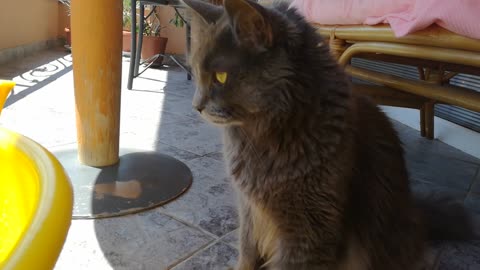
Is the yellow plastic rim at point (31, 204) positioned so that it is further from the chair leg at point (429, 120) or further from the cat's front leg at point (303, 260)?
the chair leg at point (429, 120)

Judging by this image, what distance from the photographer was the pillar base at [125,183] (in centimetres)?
123

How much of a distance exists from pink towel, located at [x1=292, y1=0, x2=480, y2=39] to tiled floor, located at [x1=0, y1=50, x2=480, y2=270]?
22.7 inches

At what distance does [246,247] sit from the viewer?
3.34ft

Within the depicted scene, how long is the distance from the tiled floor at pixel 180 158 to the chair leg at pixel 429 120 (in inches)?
2.6

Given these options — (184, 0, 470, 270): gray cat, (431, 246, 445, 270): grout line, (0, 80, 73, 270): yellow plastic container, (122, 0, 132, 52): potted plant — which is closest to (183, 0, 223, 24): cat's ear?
(184, 0, 470, 270): gray cat

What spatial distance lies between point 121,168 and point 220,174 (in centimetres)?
39

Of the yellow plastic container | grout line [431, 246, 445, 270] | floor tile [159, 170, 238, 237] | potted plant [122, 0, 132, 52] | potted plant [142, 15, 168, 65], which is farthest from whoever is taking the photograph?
potted plant [122, 0, 132, 52]

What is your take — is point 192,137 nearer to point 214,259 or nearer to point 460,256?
point 214,259

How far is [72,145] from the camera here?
1.70 meters

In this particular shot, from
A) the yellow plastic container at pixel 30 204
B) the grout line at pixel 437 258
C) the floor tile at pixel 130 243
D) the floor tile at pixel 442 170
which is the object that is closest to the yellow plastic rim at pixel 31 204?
the yellow plastic container at pixel 30 204

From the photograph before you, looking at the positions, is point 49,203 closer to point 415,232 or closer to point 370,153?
point 370,153

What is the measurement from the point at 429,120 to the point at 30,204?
220 cm

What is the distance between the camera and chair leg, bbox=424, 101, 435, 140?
85.4 inches

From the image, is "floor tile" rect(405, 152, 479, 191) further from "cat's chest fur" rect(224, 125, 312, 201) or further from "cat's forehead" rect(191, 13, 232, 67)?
"cat's forehead" rect(191, 13, 232, 67)
